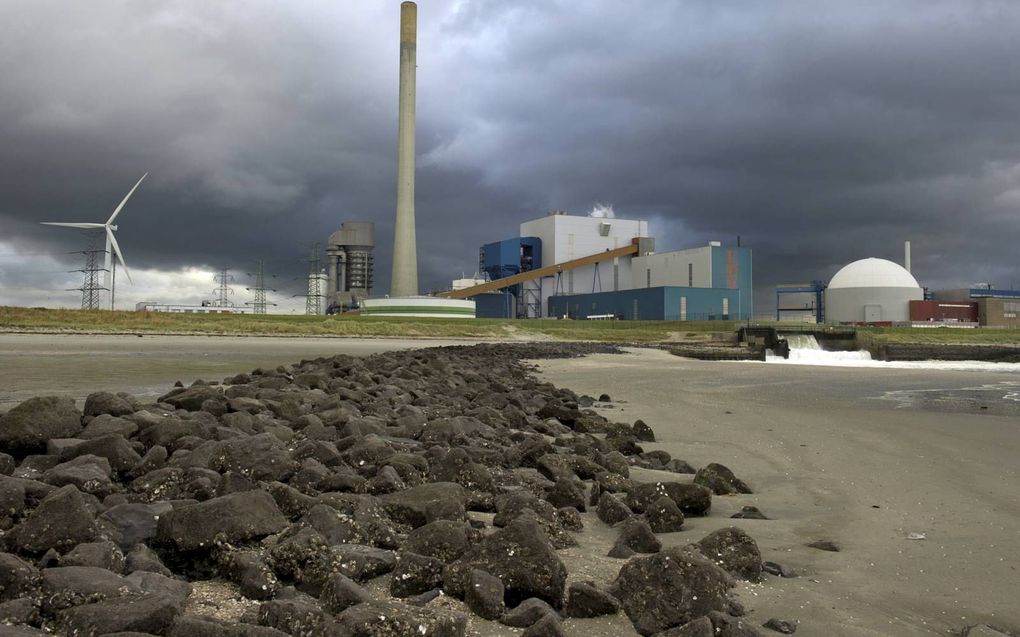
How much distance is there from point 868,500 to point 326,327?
1808 inches

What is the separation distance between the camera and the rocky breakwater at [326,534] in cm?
262

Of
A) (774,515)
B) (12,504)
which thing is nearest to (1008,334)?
(774,515)

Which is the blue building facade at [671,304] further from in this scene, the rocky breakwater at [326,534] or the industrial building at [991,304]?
the rocky breakwater at [326,534]

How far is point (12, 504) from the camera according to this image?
12.3ft

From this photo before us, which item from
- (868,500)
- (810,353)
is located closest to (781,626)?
(868,500)

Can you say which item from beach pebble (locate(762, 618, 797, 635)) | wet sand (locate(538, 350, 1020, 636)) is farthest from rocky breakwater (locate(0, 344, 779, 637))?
wet sand (locate(538, 350, 1020, 636))

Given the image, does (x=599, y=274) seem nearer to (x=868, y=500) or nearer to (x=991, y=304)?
(x=991, y=304)

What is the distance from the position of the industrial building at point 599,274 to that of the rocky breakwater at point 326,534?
69777 millimetres

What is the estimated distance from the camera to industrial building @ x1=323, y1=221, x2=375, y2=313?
3765 inches

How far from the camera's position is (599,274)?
8625 centimetres

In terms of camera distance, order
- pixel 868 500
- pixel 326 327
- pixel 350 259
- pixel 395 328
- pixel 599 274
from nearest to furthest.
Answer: pixel 868 500
pixel 326 327
pixel 395 328
pixel 599 274
pixel 350 259

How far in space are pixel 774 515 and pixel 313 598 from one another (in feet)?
11.4

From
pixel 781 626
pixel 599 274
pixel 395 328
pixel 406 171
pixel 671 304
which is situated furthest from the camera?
pixel 599 274

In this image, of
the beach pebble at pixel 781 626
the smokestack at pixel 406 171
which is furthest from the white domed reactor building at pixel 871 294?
the beach pebble at pixel 781 626
